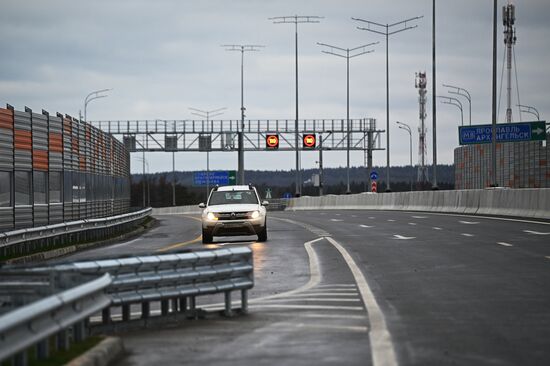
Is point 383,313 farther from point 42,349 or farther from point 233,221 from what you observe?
point 233,221

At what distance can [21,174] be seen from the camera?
33531mm

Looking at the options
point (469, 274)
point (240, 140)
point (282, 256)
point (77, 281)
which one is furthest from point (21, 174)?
point (240, 140)

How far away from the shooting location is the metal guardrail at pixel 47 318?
7824 mm

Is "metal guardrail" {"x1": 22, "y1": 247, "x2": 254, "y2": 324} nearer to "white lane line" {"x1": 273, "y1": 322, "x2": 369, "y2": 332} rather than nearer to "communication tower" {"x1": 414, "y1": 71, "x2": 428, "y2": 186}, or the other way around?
"white lane line" {"x1": 273, "y1": 322, "x2": 369, "y2": 332}

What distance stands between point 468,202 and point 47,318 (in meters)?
43.3

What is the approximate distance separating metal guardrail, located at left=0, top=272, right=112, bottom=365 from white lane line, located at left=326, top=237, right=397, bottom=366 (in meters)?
2.47

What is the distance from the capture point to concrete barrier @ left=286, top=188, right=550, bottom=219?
4228 centimetres

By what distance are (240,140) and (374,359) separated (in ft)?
293

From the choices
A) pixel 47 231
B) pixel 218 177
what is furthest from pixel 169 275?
pixel 218 177

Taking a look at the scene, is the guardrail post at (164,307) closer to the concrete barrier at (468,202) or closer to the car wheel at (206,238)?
the car wheel at (206,238)

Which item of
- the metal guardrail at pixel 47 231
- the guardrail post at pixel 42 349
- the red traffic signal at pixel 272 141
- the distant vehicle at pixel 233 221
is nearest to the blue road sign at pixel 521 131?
the red traffic signal at pixel 272 141

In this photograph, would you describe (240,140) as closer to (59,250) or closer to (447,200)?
(447,200)

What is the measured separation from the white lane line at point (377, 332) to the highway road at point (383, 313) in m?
0.01

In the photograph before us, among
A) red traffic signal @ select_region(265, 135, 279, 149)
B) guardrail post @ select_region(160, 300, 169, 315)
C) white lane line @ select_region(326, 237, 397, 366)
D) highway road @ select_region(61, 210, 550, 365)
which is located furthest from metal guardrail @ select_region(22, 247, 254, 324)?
red traffic signal @ select_region(265, 135, 279, 149)
